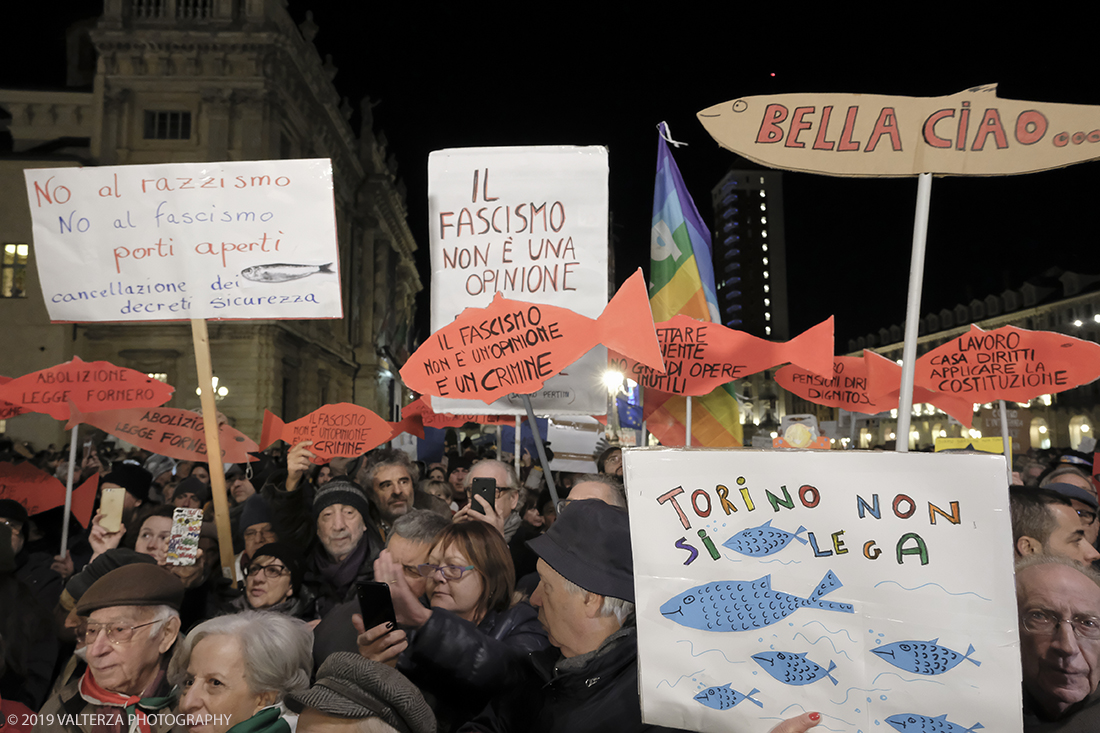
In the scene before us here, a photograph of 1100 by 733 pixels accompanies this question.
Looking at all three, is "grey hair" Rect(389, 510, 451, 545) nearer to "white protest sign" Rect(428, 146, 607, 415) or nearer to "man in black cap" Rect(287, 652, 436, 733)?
"man in black cap" Rect(287, 652, 436, 733)

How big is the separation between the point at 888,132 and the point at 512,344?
77.6 inches

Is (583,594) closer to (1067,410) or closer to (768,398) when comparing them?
(1067,410)

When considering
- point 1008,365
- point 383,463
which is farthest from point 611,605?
point 1008,365

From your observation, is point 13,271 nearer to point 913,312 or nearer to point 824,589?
point 913,312

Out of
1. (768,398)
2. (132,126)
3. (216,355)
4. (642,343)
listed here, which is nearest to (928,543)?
(642,343)

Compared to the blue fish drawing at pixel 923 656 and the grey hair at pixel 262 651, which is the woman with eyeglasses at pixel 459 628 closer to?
the grey hair at pixel 262 651

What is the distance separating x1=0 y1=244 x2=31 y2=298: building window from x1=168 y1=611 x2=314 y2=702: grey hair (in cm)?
2837

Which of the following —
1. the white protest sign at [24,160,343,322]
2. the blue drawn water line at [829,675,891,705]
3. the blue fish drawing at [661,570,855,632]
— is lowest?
the blue drawn water line at [829,675,891,705]

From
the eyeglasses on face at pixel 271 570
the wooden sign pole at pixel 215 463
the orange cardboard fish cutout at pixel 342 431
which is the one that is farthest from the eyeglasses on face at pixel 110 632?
the orange cardboard fish cutout at pixel 342 431

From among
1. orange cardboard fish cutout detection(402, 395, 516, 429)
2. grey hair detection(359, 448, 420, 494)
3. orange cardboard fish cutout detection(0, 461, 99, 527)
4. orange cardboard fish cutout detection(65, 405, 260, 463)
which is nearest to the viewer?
orange cardboard fish cutout detection(0, 461, 99, 527)

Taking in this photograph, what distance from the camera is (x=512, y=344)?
3664 millimetres

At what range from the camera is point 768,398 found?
341 ft

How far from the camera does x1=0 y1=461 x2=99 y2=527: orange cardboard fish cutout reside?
488 cm

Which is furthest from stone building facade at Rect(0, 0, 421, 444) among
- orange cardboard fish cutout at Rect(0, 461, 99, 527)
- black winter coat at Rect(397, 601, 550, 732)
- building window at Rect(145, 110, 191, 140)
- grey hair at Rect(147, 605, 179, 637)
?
black winter coat at Rect(397, 601, 550, 732)
